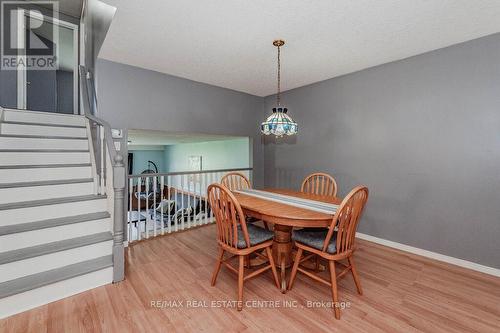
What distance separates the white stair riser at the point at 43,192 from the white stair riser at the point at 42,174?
22 cm

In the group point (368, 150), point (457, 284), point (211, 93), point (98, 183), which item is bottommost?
point (457, 284)

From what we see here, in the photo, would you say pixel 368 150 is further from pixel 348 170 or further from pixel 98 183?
pixel 98 183

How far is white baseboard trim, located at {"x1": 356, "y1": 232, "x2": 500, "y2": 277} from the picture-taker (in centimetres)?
238

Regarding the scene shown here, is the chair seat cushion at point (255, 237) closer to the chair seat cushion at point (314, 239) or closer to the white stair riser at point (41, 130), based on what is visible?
the chair seat cushion at point (314, 239)

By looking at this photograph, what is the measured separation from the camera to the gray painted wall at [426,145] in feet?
7.86

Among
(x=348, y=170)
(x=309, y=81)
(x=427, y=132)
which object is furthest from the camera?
(x=309, y=81)

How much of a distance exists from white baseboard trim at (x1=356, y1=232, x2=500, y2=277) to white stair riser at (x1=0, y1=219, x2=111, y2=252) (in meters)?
3.35

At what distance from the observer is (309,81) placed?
3.84 metres

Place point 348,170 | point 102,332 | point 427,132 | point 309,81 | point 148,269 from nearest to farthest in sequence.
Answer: point 102,332
point 148,269
point 427,132
point 348,170
point 309,81

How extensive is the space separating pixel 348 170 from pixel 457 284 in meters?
1.78

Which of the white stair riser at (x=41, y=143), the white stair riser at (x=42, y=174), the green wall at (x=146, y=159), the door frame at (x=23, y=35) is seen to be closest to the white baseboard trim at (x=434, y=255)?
the white stair riser at (x=42, y=174)

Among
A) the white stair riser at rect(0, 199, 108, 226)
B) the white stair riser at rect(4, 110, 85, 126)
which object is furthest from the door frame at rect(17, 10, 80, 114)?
the white stair riser at rect(0, 199, 108, 226)

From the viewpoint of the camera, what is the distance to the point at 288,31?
229 cm

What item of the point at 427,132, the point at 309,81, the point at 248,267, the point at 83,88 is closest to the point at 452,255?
the point at 427,132
